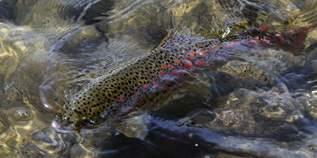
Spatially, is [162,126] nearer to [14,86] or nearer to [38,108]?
[38,108]

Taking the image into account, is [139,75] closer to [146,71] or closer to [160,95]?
[146,71]

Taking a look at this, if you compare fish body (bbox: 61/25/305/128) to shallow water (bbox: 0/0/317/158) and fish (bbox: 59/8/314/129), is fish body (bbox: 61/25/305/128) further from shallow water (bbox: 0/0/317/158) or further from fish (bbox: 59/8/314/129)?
shallow water (bbox: 0/0/317/158)

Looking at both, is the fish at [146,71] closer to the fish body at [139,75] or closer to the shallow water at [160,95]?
the fish body at [139,75]

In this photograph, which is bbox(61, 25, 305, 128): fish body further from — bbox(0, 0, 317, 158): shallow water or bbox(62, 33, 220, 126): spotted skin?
bbox(0, 0, 317, 158): shallow water

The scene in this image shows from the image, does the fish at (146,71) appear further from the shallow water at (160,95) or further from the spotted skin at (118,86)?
the shallow water at (160,95)

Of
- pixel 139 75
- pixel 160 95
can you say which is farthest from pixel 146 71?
pixel 160 95

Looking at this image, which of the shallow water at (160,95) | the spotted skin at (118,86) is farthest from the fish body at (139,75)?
the shallow water at (160,95)

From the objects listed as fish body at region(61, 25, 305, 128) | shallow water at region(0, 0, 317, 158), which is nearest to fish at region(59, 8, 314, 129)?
fish body at region(61, 25, 305, 128)

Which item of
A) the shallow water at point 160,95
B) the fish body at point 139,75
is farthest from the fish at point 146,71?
the shallow water at point 160,95
